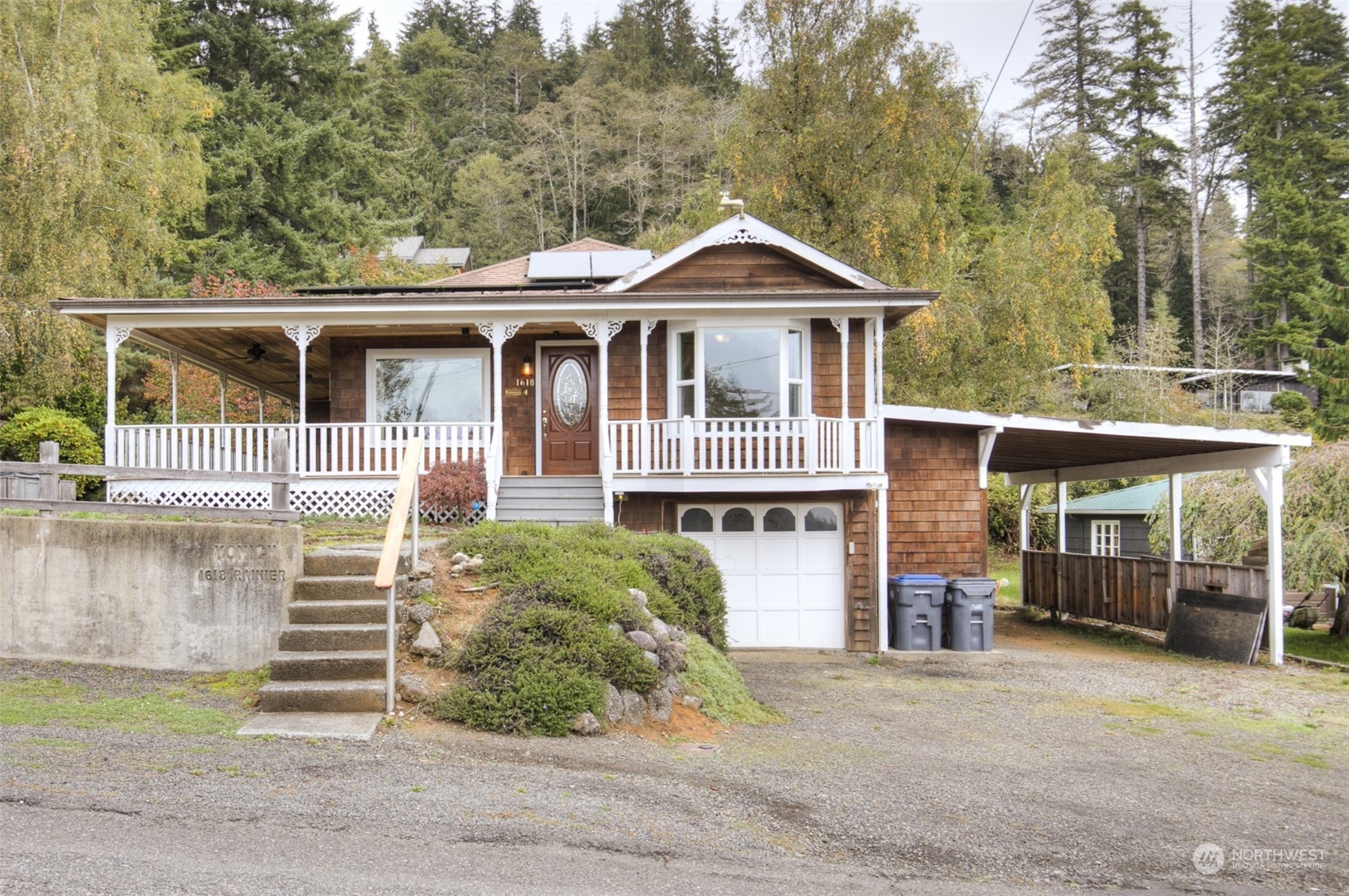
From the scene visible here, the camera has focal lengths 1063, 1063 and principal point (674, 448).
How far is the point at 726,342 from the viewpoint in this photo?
15.8m

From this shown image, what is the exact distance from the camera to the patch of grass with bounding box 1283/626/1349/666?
656 inches

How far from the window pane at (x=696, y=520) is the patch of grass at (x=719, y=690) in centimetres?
555

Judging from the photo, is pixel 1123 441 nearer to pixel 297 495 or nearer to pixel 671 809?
pixel 671 809

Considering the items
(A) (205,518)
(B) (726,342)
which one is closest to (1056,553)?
(B) (726,342)

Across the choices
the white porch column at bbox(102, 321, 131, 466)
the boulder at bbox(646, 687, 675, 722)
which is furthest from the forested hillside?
the boulder at bbox(646, 687, 675, 722)

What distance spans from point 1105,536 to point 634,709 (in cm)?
2604

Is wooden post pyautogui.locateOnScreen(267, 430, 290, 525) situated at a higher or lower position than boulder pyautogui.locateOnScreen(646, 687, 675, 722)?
higher

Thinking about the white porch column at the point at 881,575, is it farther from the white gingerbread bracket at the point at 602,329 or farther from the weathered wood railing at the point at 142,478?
the weathered wood railing at the point at 142,478

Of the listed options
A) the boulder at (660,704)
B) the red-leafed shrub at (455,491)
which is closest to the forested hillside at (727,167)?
the red-leafed shrub at (455,491)

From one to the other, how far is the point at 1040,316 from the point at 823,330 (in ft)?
33.1

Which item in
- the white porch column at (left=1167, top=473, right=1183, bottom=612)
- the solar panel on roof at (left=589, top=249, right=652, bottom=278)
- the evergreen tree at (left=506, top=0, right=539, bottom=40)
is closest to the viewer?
the white porch column at (left=1167, top=473, right=1183, bottom=612)

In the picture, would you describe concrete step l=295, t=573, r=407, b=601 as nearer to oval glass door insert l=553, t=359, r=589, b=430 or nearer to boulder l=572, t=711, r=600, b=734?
boulder l=572, t=711, r=600, b=734

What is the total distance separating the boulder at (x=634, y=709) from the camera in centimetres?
838

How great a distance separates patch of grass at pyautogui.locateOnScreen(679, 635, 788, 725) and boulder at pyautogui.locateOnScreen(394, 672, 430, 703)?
2.21 metres
